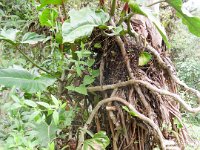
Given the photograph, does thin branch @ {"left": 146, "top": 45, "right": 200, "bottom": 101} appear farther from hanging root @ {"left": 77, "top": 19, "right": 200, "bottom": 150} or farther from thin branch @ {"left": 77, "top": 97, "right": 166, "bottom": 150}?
thin branch @ {"left": 77, "top": 97, "right": 166, "bottom": 150}

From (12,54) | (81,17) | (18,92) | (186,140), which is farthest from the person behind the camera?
(12,54)

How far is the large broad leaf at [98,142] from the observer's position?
0.93 meters

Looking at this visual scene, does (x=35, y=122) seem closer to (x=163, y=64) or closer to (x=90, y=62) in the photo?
(x=90, y=62)

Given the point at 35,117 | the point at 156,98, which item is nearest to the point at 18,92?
the point at 35,117

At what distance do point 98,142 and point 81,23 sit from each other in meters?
0.40

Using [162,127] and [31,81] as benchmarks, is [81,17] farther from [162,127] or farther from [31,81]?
[162,127]

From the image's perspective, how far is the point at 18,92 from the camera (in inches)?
47.1

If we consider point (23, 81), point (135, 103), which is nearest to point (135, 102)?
point (135, 103)

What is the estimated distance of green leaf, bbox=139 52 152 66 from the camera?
1006 millimetres

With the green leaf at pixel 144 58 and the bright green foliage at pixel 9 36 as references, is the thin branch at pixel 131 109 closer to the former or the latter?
the green leaf at pixel 144 58

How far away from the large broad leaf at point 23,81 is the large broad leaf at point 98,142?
240mm

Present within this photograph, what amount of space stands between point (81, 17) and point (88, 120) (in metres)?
0.36

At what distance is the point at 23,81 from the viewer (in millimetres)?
998

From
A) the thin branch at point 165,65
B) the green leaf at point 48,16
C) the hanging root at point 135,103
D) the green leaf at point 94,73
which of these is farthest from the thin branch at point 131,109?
the green leaf at point 48,16
